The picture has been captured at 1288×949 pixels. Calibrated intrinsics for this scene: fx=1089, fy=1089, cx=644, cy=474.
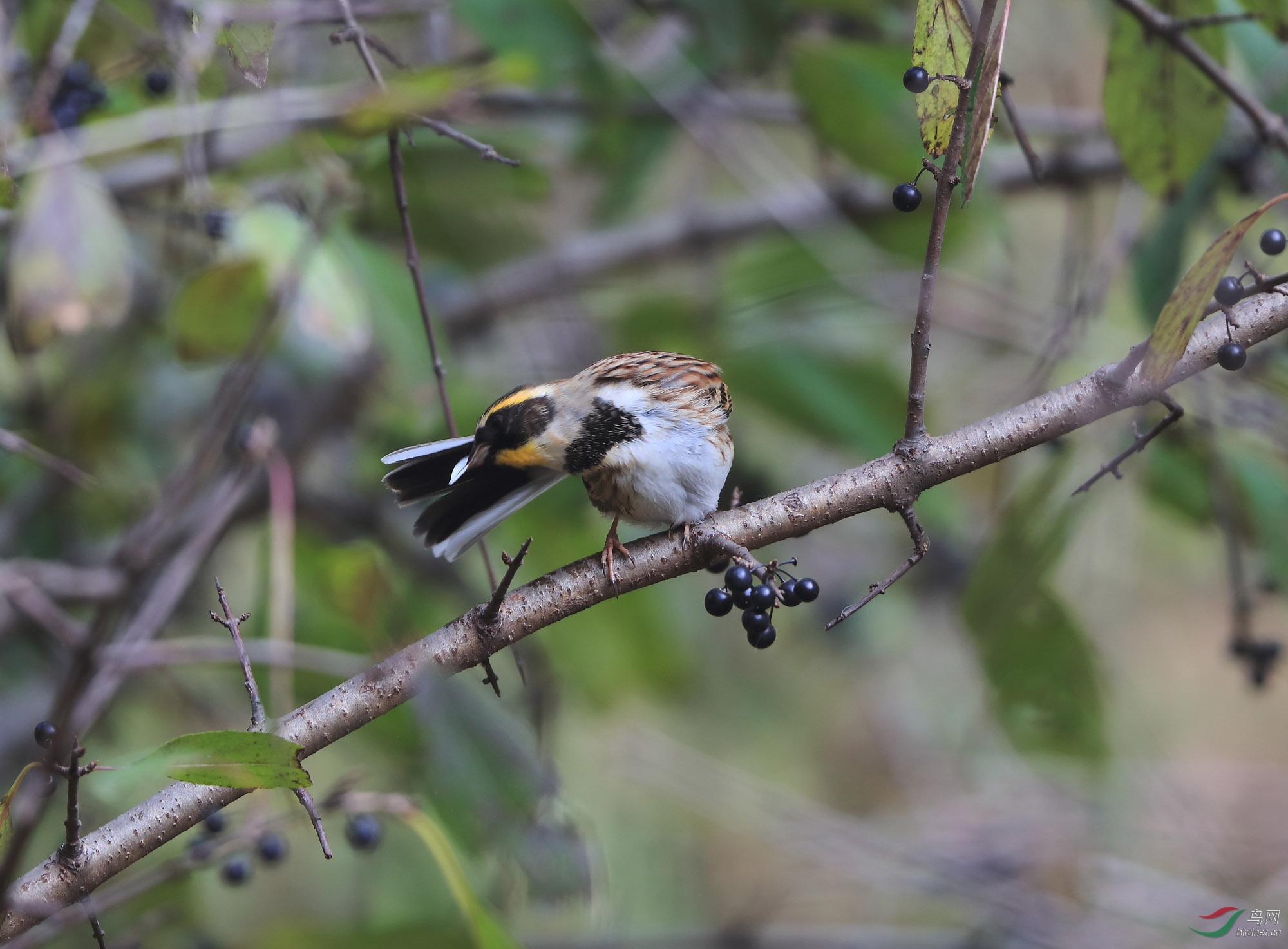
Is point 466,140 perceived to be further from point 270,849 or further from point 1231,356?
point 270,849

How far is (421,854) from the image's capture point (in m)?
4.20

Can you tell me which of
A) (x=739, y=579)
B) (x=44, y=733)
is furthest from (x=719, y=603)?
(x=44, y=733)

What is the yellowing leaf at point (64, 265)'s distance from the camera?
2414mm

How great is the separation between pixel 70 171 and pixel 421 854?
9.09ft

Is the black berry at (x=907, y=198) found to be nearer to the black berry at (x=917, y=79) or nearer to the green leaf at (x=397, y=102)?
the black berry at (x=917, y=79)

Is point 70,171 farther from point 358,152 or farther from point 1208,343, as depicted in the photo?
point 1208,343

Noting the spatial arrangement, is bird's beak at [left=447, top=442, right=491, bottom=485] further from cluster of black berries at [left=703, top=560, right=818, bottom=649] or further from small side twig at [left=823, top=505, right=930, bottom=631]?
small side twig at [left=823, top=505, right=930, bottom=631]

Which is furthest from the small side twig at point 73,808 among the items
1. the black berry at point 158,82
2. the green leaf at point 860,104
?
the green leaf at point 860,104

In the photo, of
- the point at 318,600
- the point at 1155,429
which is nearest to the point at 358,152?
the point at 318,600

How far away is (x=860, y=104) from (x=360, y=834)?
112 inches

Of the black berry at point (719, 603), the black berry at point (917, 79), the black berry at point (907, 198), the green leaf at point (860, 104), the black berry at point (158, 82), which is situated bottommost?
the black berry at point (719, 603)

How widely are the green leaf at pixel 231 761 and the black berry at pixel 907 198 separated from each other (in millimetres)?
1390

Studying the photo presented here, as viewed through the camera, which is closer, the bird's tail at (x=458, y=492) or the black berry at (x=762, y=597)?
the black berry at (x=762, y=597)

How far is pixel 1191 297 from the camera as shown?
1.73m
